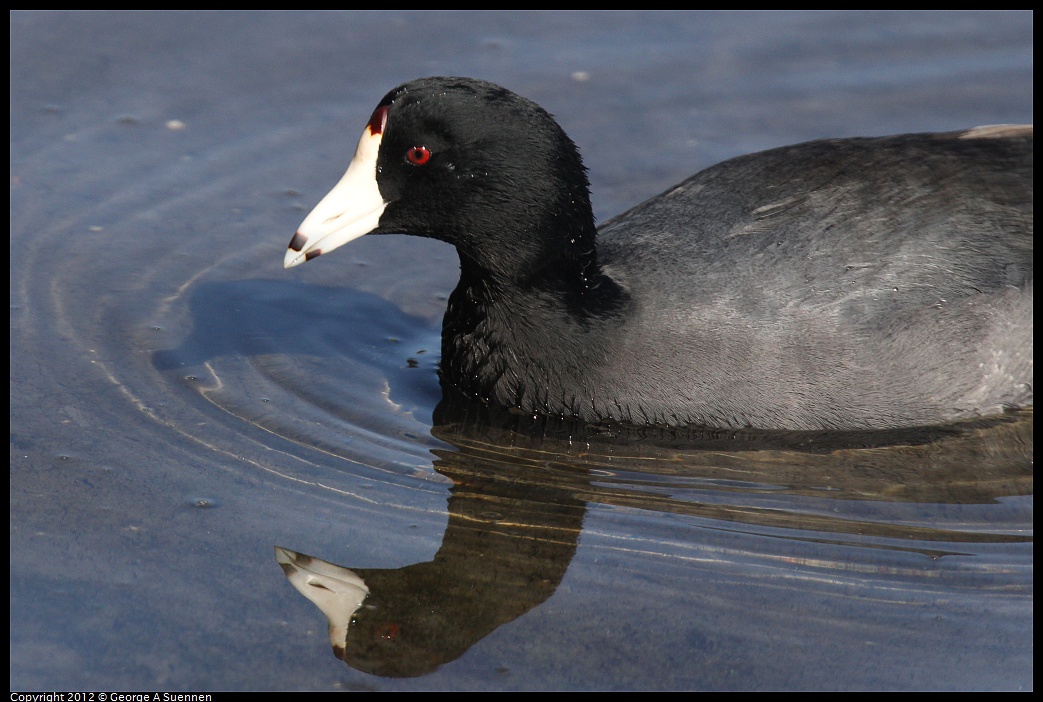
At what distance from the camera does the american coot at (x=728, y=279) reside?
4355 mm

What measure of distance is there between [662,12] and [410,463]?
377cm

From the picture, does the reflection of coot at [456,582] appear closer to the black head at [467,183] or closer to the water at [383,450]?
the water at [383,450]

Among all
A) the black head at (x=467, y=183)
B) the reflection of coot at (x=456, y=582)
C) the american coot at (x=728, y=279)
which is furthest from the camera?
the american coot at (x=728, y=279)

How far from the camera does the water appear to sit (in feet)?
11.6

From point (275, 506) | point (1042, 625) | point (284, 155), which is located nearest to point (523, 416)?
point (275, 506)

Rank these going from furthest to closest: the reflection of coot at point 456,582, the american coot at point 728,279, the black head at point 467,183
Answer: the american coot at point 728,279 → the black head at point 467,183 → the reflection of coot at point 456,582

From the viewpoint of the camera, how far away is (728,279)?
14.8 ft

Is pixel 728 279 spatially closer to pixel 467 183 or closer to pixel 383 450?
pixel 467 183

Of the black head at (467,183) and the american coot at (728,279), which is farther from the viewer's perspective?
the american coot at (728,279)

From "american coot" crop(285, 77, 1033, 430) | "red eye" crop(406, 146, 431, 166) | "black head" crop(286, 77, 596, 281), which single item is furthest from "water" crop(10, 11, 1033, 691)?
"red eye" crop(406, 146, 431, 166)

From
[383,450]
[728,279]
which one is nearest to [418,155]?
[383,450]

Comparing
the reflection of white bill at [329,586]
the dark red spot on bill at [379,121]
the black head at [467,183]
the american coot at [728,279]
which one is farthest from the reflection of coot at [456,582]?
the dark red spot on bill at [379,121]

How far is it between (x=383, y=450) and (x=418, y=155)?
920mm

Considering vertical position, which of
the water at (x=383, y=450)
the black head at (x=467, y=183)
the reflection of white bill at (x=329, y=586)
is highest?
the black head at (x=467, y=183)
